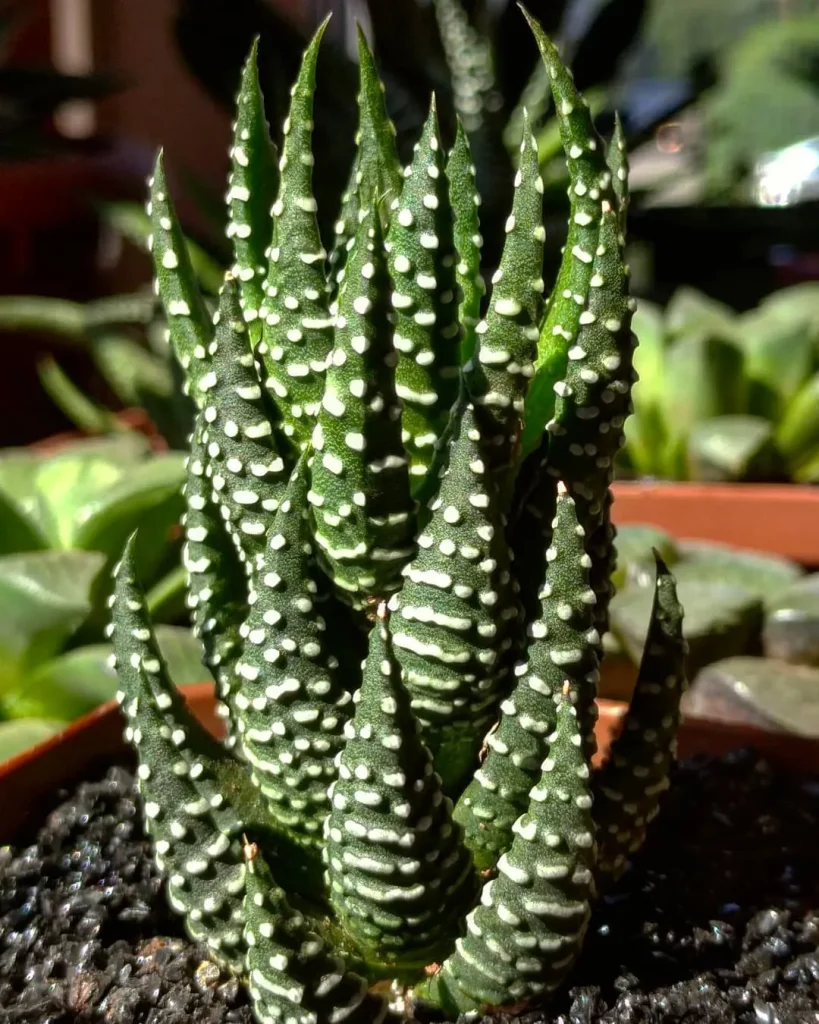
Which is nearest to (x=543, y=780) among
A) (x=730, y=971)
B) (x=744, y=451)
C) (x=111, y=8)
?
(x=730, y=971)

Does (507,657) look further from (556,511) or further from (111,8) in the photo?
(111,8)

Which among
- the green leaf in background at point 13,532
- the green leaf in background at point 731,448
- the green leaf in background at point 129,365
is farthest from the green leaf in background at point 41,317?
the green leaf in background at point 731,448

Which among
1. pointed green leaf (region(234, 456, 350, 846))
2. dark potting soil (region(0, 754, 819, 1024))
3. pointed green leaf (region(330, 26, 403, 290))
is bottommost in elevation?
dark potting soil (region(0, 754, 819, 1024))

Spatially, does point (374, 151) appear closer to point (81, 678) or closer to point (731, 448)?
point (81, 678)

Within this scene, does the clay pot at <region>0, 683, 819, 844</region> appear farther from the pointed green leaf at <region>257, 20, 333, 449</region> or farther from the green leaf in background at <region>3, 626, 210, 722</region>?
the pointed green leaf at <region>257, 20, 333, 449</region>

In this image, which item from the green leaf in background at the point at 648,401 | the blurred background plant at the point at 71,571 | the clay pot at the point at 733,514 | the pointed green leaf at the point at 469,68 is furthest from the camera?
the pointed green leaf at the point at 469,68

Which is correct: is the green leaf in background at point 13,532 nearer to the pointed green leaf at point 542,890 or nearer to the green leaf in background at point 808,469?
the pointed green leaf at point 542,890

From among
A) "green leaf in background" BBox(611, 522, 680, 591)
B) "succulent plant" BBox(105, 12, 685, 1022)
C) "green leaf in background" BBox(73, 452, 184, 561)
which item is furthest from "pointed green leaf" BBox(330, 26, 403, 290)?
"green leaf in background" BBox(611, 522, 680, 591)
